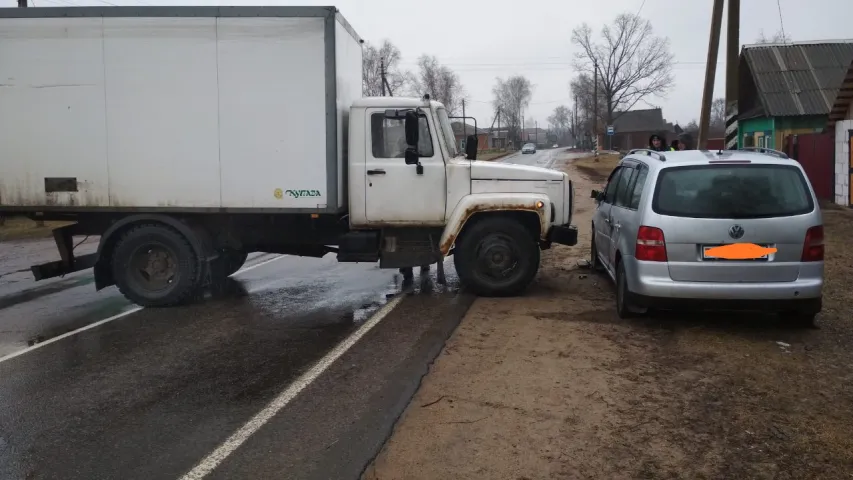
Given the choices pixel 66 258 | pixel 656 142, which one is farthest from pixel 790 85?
pixel 66 258

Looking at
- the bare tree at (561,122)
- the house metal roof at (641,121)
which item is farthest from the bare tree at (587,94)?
the bare tree at (561,122)

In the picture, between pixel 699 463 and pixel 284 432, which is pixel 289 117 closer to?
pixel 284 432

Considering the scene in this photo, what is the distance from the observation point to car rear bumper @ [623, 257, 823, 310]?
257 inches

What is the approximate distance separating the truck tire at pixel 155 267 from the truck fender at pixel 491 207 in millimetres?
3147

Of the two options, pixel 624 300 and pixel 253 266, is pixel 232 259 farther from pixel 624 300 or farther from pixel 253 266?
pixel 624 300

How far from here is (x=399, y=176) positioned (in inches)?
346

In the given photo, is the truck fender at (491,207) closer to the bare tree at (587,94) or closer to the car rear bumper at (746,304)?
the car rear bumper at (746,304)

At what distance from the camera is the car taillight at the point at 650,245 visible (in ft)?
22.1

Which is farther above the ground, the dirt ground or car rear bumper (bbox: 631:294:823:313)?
car rear bumper (bbox: 631:294:823:313)

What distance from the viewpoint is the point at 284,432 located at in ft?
15.5

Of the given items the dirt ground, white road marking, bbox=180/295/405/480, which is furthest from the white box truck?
white road marking, bbox=180/295/405/480

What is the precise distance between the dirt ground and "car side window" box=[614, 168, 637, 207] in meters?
1.27

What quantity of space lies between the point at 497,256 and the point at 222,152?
11.5 feet

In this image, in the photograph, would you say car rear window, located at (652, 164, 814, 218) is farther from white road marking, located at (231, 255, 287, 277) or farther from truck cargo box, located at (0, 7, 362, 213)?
white road marking, located at (231, 255, 287, 277)
